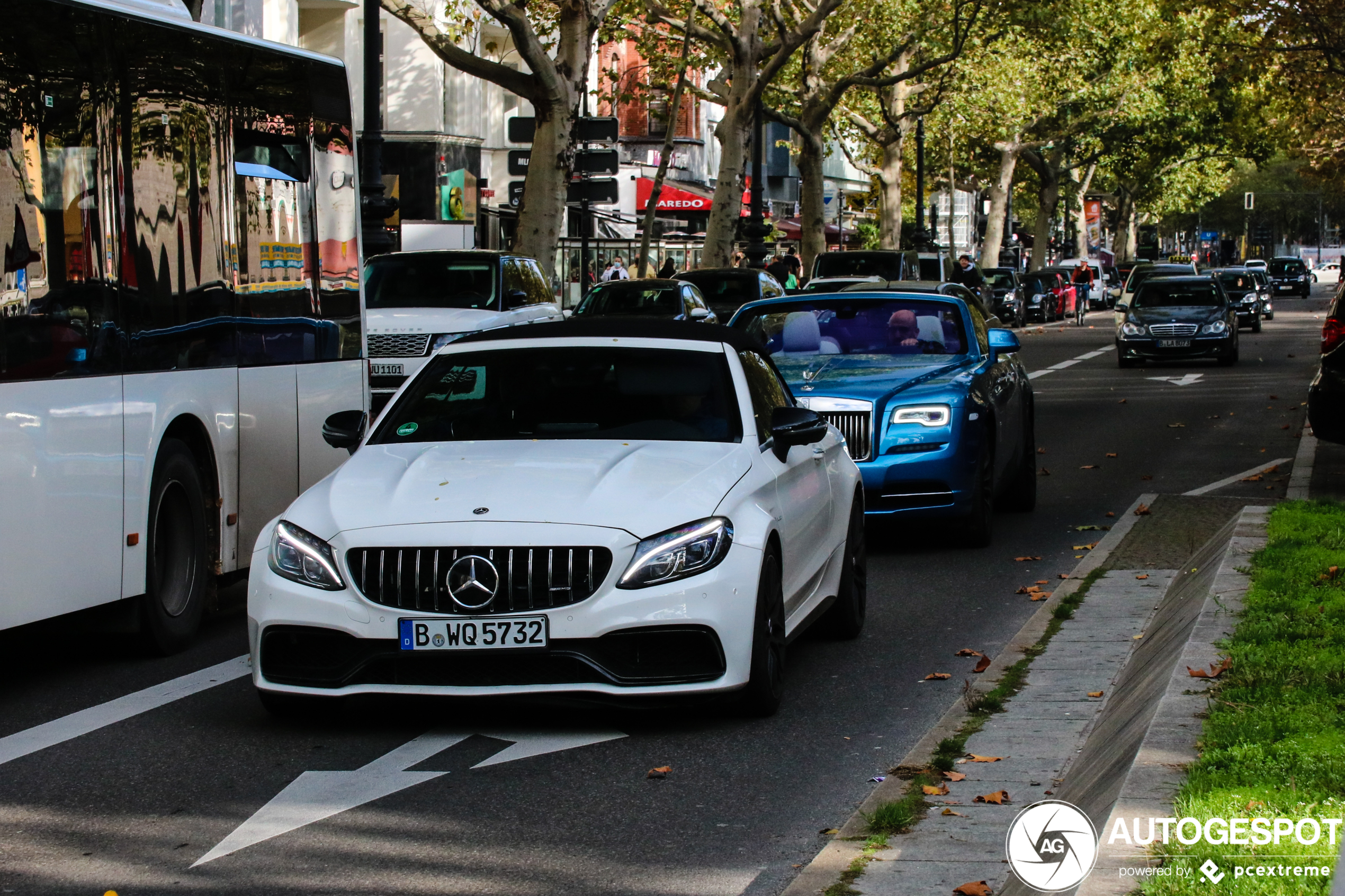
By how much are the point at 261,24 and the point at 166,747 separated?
28.4 meters

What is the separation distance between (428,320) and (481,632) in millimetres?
15118

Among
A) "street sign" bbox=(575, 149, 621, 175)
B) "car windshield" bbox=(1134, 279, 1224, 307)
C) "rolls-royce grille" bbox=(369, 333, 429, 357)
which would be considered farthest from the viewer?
"car windshield" bbox=(1134, 279, 1224, 307)

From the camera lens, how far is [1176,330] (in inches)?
1320

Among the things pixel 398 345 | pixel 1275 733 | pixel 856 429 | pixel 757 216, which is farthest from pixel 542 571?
pixel 757 216

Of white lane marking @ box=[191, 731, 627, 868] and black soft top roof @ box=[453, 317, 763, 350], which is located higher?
black soft top roof @ box=[453, 317, 763, 350]

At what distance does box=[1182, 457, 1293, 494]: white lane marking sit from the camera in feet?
49.1

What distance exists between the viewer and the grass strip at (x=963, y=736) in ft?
18.2

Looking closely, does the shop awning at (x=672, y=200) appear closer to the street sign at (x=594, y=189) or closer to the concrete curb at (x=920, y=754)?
the street sign at (x=594, y=189)

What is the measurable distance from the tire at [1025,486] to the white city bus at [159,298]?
4994 millimetres

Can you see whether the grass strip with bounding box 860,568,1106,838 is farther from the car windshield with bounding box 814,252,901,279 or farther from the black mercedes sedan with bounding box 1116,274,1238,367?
the black mercedes sedan with bounding box 1116,274,1238,367

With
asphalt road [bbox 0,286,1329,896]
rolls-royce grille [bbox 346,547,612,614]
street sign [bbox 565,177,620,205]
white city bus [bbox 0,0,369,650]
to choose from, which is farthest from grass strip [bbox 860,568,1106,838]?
street sign [bbox 565,177,620,205]

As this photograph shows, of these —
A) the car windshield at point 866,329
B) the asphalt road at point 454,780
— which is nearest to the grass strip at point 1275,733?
the asphalt road at point 454,780

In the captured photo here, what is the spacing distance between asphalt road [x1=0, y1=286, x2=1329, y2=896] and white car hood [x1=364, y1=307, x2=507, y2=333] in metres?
11.5

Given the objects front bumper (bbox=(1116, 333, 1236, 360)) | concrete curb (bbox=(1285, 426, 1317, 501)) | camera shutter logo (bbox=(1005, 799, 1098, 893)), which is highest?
camera shutter logo (bbox=(1005, 799, 1098, 893))
